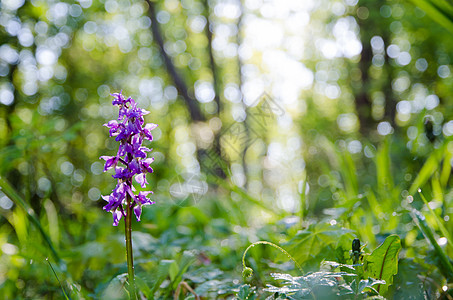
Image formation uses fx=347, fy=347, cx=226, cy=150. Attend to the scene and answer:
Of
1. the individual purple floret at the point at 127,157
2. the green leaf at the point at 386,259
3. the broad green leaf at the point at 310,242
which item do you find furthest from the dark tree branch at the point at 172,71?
the green leaf at the point at 386,259

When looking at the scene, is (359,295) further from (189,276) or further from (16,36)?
(16,36)

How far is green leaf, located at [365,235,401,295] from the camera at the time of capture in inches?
40.0

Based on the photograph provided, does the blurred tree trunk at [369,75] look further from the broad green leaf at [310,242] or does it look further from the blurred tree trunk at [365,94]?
the broad green leaf at [310,242]

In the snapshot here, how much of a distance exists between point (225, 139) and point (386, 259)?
4.08 metres

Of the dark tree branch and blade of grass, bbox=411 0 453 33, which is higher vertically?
blade of grass, bbox=411 0 453 33

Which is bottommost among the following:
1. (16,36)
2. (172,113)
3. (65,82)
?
(172,113)

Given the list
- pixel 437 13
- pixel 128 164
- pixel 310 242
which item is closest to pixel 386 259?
Answer: pixel 310 242

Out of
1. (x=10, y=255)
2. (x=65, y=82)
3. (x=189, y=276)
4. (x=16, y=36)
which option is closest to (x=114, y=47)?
(x=65, y=82)

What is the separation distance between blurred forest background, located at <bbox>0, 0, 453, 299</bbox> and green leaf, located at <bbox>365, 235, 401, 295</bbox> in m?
0.15

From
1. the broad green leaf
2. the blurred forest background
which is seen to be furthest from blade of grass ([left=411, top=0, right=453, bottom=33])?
the broad green leaf

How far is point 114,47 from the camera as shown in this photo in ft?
39.6

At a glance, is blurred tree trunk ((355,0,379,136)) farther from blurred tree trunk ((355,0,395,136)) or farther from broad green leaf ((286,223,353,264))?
broad green leaf ((286,223,353,264))

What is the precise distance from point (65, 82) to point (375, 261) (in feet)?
27.2

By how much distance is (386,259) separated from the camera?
103 centimetres
